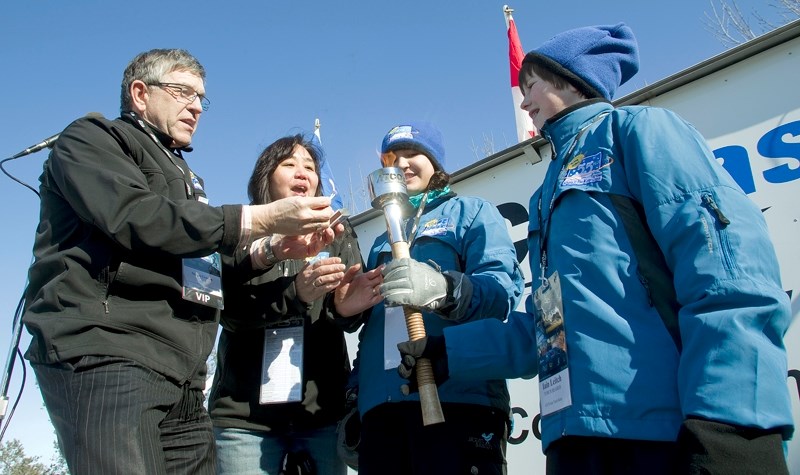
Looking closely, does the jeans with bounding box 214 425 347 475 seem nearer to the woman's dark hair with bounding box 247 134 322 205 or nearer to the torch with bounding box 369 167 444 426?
the torch with bounding box 369 167 444 426

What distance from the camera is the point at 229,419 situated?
2.66m

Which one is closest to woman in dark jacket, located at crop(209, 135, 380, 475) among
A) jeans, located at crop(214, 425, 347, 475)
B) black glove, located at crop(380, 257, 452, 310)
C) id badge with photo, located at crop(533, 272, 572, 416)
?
jeans, located at crop(214, 425, 347, 475)

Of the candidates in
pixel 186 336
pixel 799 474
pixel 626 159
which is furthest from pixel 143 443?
pixel 799 474

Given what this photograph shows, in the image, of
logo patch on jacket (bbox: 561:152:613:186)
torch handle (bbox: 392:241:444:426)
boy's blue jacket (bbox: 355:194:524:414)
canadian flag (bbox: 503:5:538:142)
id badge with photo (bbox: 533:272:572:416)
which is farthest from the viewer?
canadian flag (bbox: 503:5:538:142)

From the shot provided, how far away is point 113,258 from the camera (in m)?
1.98

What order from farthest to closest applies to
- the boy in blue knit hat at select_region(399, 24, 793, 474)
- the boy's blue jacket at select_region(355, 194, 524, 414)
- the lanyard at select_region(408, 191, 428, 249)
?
the lanyard at select_region(408, 191, 428, 249), the boy's blue jacket at select_region(355, 194, 524, 414), the boy in blue knit hat at select_region(399, 24, 793, 474)

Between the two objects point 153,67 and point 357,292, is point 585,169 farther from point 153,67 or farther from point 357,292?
point 153,67

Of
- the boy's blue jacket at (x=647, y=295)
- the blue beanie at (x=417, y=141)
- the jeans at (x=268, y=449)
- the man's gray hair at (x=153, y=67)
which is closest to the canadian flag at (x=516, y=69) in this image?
the blue beanie at (x=417, y=141)

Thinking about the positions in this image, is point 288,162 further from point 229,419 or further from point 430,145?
point 229,419

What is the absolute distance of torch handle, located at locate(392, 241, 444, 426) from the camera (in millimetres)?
1929

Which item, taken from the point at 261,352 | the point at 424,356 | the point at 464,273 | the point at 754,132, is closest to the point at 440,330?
the point at 464,273

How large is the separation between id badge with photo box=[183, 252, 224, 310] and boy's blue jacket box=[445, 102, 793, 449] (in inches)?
32.1

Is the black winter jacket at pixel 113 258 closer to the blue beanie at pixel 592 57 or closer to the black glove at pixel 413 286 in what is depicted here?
the black glove at pixel 413 286

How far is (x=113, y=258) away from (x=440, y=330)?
1.18 metres
